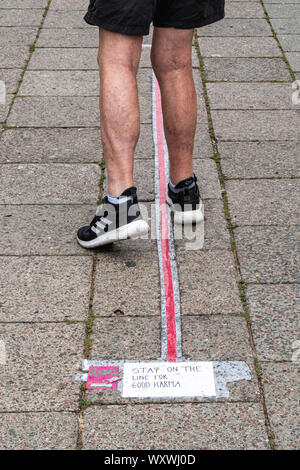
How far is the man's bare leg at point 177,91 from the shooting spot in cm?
313

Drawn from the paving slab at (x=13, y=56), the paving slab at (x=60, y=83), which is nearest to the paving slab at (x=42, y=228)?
the paving slab at (x=60, y=83)

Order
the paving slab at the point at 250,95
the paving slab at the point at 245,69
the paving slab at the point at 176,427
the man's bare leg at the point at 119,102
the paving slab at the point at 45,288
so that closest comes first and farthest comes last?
the paving slab at the point at 176,427, the paving slab at the point at 45,288, the man's bare leg at the point at 119,102, the paving slab at the point at 250,95, the paving slab at the point at 245,69

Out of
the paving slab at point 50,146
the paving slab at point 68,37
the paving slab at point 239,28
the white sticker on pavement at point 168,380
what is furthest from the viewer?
the paving slab at point 239,28

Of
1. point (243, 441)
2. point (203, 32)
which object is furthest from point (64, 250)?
point (203, 32)

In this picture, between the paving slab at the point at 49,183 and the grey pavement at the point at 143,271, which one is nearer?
the grey pavement at the point at 143,271

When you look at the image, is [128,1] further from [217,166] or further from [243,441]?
[243,441]

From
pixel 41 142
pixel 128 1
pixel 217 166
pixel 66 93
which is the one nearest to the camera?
pixel 128 1

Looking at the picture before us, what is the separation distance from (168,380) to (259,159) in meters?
1.90

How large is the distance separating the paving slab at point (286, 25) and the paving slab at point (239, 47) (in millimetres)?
229

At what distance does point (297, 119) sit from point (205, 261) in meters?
1.75

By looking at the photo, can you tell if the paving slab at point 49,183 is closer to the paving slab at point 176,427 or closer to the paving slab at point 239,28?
the paving slab at point 176,427

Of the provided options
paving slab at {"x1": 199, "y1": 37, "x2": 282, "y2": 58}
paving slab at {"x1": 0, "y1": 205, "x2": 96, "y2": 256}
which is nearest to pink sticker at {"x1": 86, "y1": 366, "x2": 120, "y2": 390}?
paving slab at {"x1": 0, "y1": 205, "x2": 96, "y2": 256}

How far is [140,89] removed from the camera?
16.4 ft

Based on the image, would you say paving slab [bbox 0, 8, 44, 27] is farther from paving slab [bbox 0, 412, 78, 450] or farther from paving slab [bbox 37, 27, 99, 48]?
paving slab [bbox 0, 412, 78, 450]
